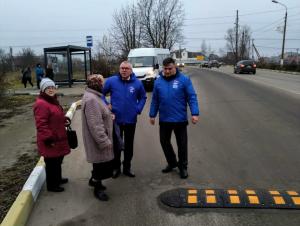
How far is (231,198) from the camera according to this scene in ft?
15.7

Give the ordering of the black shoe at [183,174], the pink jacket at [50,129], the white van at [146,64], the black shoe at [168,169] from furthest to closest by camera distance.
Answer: the white van at [146,64] → the black shoe at [168,169] → the black shoe at [183,174] → the pink jacket at [50,129]

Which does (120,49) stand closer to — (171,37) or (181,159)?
(171,37)

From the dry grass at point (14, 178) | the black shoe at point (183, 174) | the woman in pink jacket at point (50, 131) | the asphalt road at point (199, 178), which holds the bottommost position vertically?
the dry grass at point (14, 178)

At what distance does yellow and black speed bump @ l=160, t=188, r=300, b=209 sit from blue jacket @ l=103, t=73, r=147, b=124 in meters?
1.30

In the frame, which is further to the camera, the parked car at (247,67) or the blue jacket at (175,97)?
the parked car at (247,67)

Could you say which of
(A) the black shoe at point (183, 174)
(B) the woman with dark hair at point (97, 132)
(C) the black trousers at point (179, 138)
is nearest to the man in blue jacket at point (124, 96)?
(C) the black trousers at point (179, 138)

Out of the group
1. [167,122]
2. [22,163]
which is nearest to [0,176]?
[22,163]

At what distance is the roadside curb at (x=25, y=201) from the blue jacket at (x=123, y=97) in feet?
4.54

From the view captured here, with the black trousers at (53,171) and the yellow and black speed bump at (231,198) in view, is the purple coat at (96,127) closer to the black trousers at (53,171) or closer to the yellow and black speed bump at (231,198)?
the black trousers at (53,171)

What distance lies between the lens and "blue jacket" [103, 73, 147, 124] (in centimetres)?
567

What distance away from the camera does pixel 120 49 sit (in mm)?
38875

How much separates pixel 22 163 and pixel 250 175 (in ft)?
12.7

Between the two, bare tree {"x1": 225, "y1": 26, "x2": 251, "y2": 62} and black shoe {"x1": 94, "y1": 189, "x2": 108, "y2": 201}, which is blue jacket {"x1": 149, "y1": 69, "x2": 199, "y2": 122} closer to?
black shoe {"x1": 94, "y1": 189, "x2": 108, "y2": 201}

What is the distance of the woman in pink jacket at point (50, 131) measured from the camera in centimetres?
491
